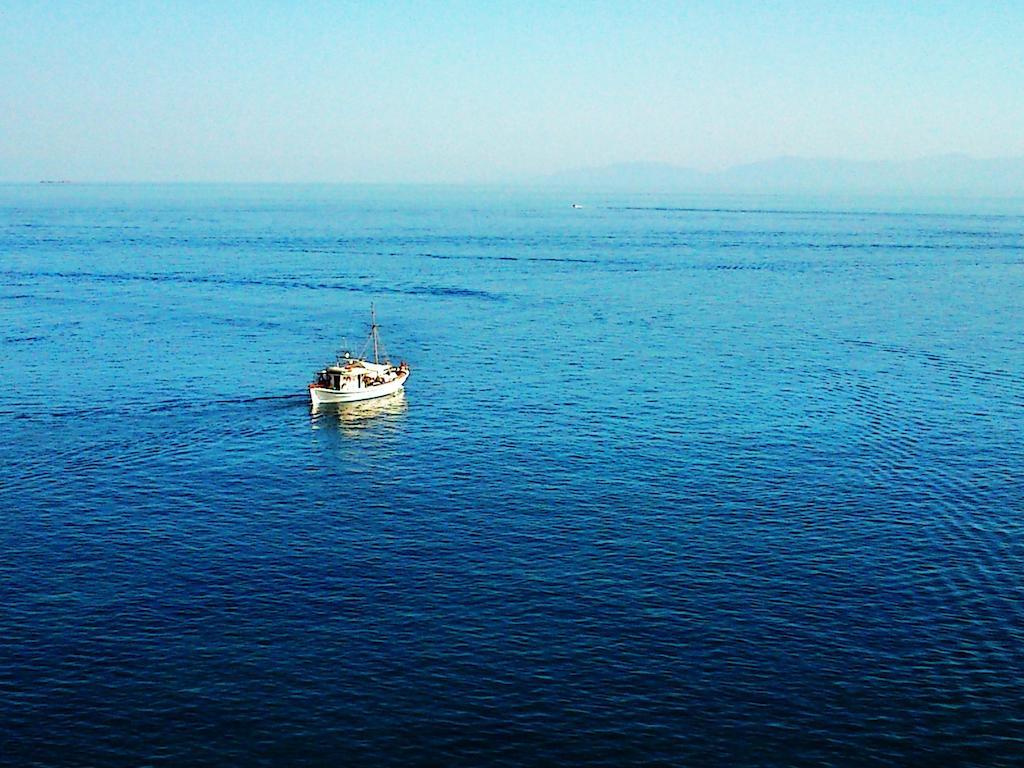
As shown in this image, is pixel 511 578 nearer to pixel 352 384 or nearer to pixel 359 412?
pixel 359 412

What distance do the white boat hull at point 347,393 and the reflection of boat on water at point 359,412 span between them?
0.69 metres

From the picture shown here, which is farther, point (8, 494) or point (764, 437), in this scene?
point (764, 437)

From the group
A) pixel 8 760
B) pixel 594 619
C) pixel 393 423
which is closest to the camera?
pixel 8 760

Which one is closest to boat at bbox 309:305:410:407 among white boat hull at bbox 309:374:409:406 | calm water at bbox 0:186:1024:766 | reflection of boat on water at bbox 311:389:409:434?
white boat hull at bbox 309:374:409:406

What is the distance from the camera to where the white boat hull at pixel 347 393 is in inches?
6122

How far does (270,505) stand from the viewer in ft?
373

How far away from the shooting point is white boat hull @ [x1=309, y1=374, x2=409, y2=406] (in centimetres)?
15550

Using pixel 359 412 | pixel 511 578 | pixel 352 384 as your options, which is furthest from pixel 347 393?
pixel 511 578

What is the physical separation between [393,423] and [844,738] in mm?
89214

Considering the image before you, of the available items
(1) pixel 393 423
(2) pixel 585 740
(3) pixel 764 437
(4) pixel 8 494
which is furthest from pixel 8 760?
(3) pixel 764 437

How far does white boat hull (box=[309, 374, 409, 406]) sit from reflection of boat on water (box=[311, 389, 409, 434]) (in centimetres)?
69

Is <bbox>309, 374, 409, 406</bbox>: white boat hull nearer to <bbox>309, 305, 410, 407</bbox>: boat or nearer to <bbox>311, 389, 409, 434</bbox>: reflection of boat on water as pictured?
<bbox>309, 305, 410, 407</bbox>: boat

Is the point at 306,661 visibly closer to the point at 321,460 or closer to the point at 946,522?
→ the point at 321,460

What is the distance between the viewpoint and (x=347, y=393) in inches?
6186
